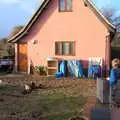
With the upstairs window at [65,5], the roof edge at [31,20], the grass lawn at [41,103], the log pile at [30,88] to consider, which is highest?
the upstairs window at [65,5]

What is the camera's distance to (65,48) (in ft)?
107

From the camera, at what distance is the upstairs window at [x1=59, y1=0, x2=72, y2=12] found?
32463 millimetres

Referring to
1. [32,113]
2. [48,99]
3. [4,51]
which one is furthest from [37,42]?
[32,113]

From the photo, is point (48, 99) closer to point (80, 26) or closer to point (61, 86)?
point (61, 86)

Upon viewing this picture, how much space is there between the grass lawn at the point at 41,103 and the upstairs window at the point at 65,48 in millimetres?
10678

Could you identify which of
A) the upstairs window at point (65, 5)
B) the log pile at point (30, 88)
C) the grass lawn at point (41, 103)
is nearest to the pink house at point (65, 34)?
Answer: the upstairs window at point (65, 5)

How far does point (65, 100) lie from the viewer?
17078 millimetres

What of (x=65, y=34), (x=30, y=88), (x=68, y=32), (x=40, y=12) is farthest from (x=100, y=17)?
(x=30, y=88)

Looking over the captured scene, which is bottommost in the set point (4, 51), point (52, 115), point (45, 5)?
point (52, 115)

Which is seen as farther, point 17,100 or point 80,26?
point 80,26

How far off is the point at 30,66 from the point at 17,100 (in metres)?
16.8

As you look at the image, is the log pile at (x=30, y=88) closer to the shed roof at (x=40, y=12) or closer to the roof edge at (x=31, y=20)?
the shed roof at (x=40, y=12)

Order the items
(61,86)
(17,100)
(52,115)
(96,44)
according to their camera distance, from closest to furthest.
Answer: (52,115)
(17,100)
(61,86)
(96,44)

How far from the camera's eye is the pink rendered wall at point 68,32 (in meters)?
32.1
